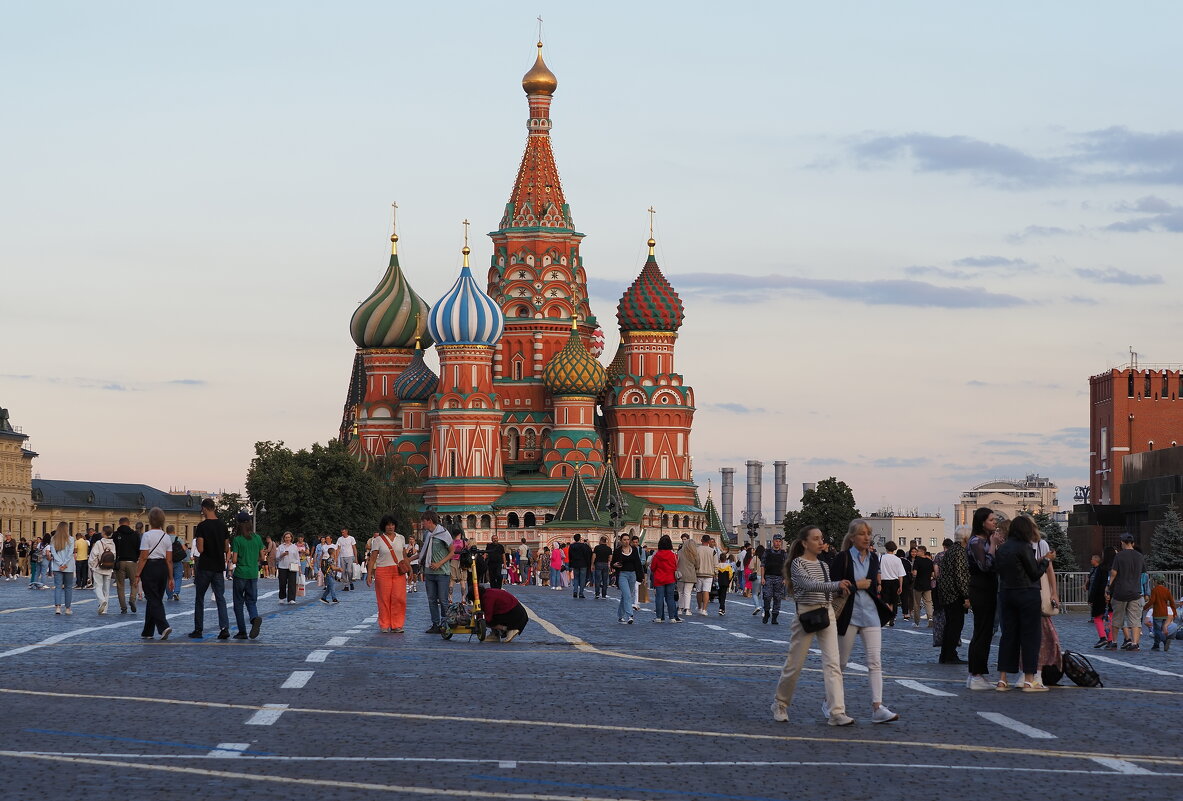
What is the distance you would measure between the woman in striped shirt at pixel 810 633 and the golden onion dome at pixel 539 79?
361 feet

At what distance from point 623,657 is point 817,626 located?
722 cm

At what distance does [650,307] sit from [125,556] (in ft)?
299

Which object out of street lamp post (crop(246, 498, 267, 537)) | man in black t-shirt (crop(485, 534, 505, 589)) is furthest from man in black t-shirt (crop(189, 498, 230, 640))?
street lamp post (crop(246, 498, 267, 537))

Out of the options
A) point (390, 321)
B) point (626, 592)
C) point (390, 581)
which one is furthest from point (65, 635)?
point (390, 321)

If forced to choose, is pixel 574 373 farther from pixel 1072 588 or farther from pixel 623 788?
pixel 623 788

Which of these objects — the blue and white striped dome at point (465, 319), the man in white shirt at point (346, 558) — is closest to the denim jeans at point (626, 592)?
the man in white shirt at point (346, 558)

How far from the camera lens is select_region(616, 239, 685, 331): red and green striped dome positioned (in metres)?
121

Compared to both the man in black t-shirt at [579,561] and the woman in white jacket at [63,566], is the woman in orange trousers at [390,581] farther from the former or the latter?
the man in black t-shirt at [579,561]

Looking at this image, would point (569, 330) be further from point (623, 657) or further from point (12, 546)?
point (623, 657)

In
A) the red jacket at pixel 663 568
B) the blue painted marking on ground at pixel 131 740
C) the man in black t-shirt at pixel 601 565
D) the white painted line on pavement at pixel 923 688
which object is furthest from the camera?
the man in black t-shirt at pixel 601 565

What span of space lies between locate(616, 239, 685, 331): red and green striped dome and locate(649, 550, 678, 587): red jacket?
89.7 metres

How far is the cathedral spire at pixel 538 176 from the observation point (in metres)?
120

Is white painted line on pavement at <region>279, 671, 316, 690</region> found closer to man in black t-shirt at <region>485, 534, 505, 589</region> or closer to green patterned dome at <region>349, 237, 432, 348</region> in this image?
man in black t-shirt at <region>485, 534, 505, 589</region>

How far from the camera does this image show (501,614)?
23.5m
